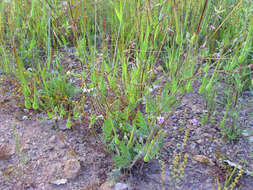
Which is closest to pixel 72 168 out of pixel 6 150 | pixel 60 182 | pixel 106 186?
pixel 60 182

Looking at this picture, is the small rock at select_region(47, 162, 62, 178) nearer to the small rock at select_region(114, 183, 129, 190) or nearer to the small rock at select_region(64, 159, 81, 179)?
the small rock at select_region(64, 159, 81, 179)

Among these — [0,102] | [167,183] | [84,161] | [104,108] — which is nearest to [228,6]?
[104,108]

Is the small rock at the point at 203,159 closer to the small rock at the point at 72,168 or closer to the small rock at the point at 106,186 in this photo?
the small rock at the point at 106,186

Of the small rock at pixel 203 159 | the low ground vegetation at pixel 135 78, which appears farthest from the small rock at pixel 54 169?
the small rock at pixel 203 159

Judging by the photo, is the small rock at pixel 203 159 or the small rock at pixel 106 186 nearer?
the small rock at pixel 106 186

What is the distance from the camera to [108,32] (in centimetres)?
236

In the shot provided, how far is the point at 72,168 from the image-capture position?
1.42 meters

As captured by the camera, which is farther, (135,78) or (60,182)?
(135,78)

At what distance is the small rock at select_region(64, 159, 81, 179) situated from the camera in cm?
139

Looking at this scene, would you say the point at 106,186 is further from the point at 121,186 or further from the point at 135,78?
the point at 135,78

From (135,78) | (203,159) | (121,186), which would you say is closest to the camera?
(121,186)

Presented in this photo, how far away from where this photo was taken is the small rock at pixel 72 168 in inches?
54.9

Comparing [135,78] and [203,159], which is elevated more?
[135,78]

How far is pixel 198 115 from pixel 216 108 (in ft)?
0.46
